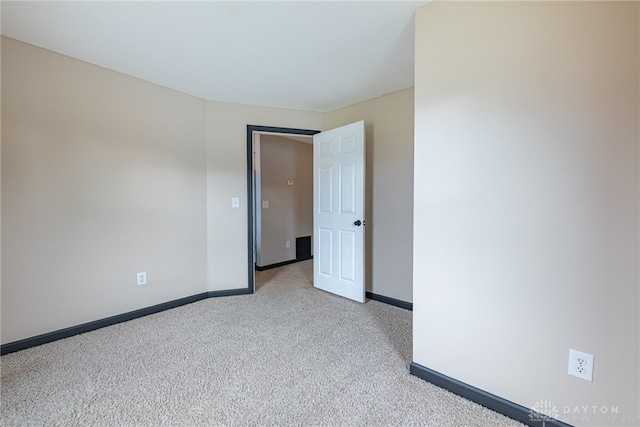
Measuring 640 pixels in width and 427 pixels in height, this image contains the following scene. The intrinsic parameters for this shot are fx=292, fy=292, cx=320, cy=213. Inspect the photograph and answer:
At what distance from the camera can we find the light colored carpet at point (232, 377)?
4.82 feet

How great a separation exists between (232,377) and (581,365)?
70.5 inches

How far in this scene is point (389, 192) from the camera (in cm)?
311

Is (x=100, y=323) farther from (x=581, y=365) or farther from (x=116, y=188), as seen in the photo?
(x=581, y=365)

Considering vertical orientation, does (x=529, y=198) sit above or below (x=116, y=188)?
below

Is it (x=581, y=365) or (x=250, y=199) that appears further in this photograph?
(x=250, y=199)

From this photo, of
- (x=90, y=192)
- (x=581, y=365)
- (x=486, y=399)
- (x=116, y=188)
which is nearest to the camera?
(x=581, y=365)

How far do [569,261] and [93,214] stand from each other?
126 inches

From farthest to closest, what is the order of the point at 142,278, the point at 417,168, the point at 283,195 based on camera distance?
the point at 283,195 → the point at 142,278 → the point at 417,168

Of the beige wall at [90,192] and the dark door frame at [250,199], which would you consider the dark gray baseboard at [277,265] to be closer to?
the dark door frame at [250,199]

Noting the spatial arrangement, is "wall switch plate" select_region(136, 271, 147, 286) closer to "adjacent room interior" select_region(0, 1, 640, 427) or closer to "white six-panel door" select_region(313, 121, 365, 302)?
"adjacent room interior" select_region(0, 1, 640, 427)

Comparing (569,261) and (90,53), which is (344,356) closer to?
(569,261)

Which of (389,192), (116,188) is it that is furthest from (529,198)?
(116,188)

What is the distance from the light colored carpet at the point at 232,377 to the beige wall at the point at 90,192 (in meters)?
0.35

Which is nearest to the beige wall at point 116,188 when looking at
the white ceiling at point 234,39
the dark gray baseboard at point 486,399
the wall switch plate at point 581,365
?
the white ceiling at point 234,39
